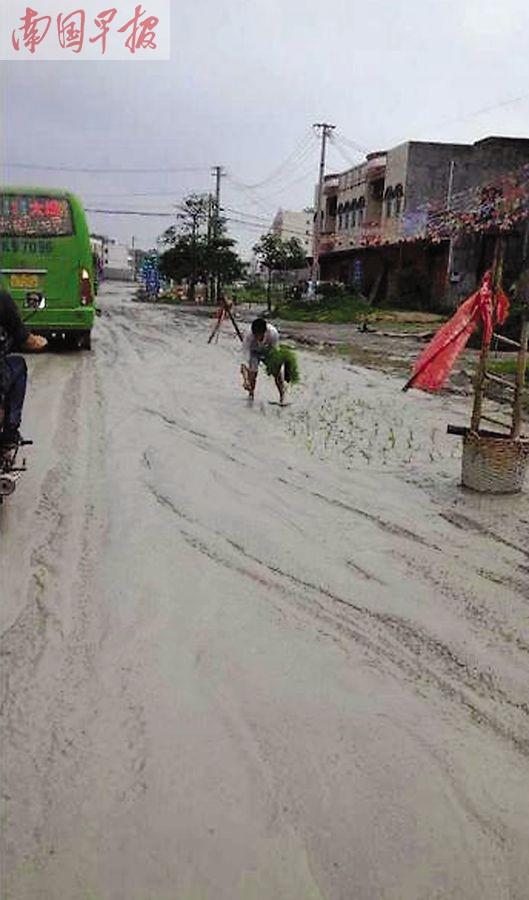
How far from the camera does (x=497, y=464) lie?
20.7ft

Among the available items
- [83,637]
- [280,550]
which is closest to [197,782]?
[83,637]

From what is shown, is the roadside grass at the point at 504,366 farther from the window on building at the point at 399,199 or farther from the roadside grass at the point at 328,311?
the window on building at the point at 399,199

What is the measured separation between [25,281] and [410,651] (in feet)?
37.9

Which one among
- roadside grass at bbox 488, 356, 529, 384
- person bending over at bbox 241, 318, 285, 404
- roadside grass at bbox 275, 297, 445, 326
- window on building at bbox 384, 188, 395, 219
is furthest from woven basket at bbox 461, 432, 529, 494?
window on building at bbox 384, 188, 395, 219

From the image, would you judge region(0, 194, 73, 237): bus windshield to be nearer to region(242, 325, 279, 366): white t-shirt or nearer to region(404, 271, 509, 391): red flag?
region(242, 325, 279, 366): white t-shirt

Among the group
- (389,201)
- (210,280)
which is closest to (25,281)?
(389,201)

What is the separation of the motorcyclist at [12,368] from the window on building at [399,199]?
38280mm

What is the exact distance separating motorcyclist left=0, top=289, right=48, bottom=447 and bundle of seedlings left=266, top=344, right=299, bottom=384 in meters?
4.89

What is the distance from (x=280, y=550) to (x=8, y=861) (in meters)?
2.76

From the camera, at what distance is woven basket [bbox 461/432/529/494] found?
20.7 ft

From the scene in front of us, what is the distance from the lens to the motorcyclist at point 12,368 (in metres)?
5.19

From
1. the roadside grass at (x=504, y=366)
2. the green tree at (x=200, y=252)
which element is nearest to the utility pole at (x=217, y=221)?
the green tree at (x=200, y=252)

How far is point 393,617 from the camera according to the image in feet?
13.2

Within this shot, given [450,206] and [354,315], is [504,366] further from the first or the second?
[450,206]
